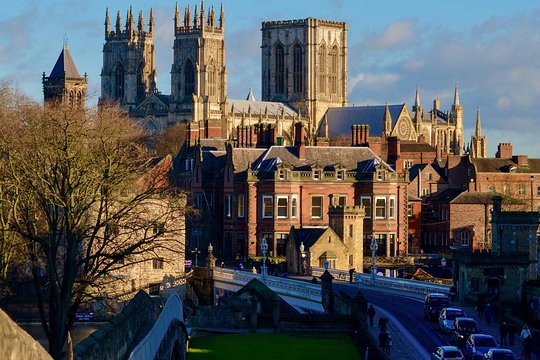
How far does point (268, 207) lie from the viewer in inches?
3066

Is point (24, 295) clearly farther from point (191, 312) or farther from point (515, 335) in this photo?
point (515, 335)

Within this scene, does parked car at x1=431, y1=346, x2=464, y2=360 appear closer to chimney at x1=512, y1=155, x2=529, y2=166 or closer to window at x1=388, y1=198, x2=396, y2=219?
window at x1=388, y1=198, x2=396, y2=219

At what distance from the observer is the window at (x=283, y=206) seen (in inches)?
3046

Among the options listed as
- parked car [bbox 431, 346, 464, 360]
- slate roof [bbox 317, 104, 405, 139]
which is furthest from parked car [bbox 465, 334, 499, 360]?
slate roof [bbox 317, 104, 405, 139]

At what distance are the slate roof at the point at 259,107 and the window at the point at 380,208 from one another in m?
107

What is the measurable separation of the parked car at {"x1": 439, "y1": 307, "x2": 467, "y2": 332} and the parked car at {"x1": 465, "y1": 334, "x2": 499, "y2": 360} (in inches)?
226

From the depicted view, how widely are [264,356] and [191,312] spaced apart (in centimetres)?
1185

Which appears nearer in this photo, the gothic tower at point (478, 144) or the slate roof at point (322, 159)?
the slate roof at point (322, 159)

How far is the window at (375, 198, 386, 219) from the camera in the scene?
7900 cm

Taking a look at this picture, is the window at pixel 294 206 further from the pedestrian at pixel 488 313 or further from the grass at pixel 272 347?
the pedestrian at pixel 488 313

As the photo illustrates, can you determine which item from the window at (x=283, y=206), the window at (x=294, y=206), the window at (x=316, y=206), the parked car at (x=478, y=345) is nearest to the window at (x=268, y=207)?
the window at (x=283, y=206)

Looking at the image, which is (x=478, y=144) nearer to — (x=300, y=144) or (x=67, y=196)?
(x=300, y=144)

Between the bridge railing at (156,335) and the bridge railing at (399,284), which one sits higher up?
the bridge railing at (399,284)

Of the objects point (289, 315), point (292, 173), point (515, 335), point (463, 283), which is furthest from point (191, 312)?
point (292, 173)
